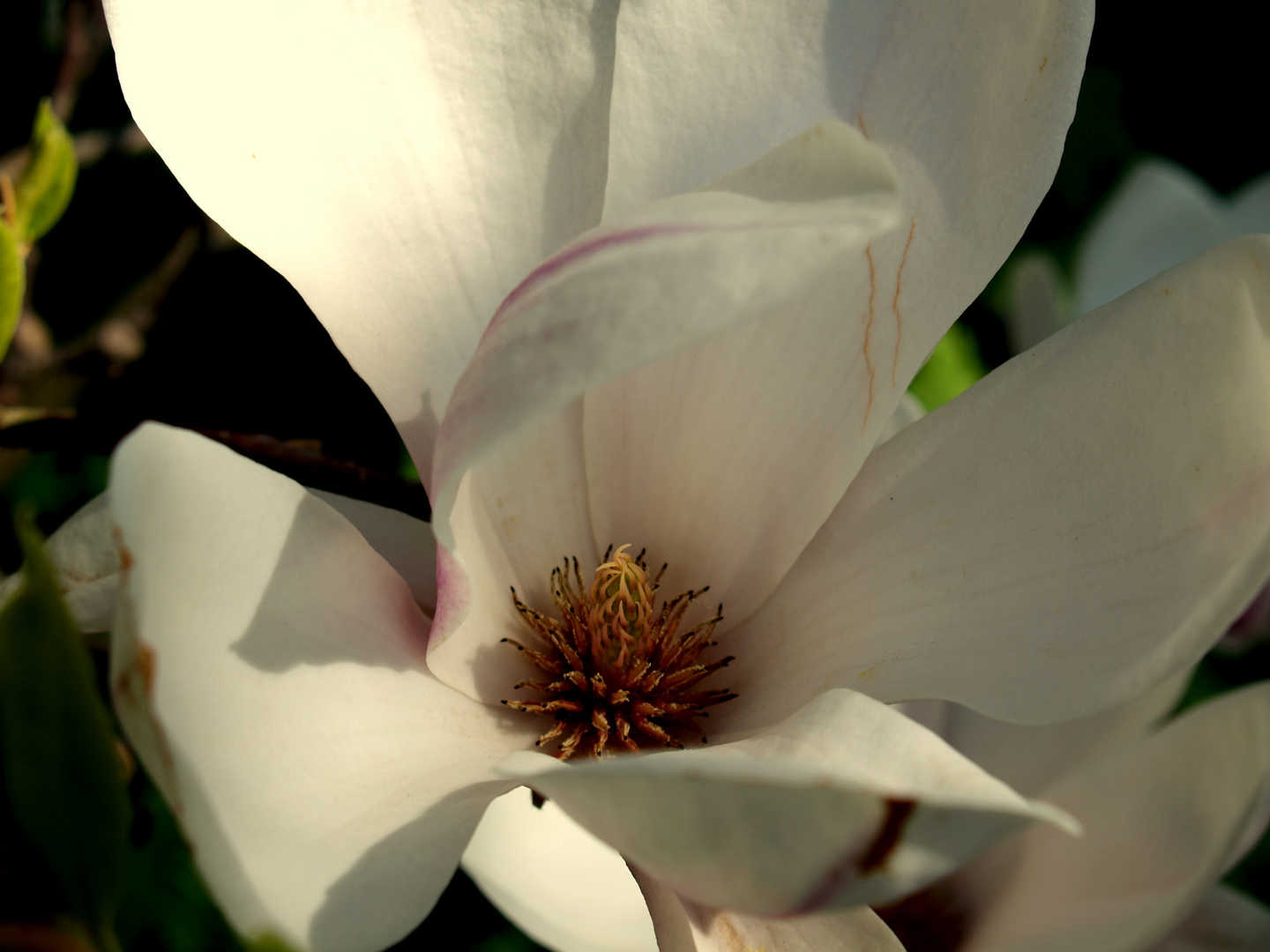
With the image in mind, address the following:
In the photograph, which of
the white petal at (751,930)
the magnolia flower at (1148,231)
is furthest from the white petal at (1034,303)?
the white petal at (751,930)

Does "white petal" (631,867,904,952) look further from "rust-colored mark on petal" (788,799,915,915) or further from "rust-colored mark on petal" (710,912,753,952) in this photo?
"rust-colored mark on petal" (788,799,915,915)

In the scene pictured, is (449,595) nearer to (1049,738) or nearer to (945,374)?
(1049,738)

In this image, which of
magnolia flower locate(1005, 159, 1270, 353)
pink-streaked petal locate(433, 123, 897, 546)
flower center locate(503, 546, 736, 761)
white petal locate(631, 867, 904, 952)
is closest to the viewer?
pink-streaked petal locate(433, 123, 897, 546)

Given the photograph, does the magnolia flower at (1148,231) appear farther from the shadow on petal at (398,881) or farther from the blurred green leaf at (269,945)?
the blurred green leaf at (269,945)

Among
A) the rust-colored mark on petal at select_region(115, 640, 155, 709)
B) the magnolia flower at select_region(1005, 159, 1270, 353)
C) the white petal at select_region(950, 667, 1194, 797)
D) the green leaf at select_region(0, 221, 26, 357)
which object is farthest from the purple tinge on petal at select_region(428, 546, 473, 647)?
the magnolia flower at select_region(1005, 159, 1270, 353)

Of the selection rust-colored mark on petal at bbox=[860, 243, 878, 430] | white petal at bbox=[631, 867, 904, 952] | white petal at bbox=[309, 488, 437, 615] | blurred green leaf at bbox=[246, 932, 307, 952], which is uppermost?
rust-colored mark on petal at bbox=[860, 243, 878, 430]

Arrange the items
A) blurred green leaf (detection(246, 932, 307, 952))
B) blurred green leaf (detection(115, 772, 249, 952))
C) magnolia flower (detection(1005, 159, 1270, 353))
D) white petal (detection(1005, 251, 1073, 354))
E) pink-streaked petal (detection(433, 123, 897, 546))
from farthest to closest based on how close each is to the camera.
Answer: magnolia flower (detection(1005, 159, 1270, 353)) → white petal (detection(1005, 251, 1073, 354)) → blurred green leaf (detection(115, 772, 249, 952)) → pink-streaked petal (detection(433, 123, 897, 546)) → blurred green leaf (detection(246, 932, 307, 952))
